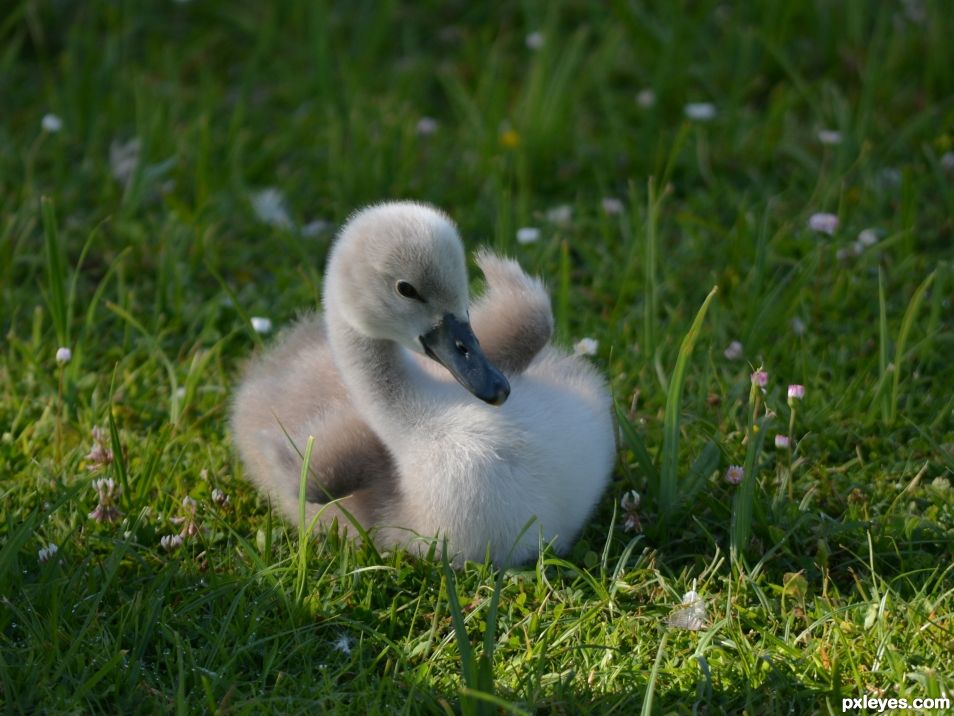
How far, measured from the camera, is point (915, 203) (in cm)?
476

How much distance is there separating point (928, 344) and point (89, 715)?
277 centimetres

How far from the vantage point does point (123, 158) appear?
5.42 m

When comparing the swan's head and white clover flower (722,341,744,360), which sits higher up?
the swan's head

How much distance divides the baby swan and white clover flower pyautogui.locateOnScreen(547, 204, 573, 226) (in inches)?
59.5

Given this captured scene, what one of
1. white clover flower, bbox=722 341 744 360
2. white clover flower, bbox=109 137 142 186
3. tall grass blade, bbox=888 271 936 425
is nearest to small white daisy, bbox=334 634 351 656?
white clover flower, bbox=722 341 744 360

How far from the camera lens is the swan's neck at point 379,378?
3316mm

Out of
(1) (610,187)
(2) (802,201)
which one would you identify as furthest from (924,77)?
(1) (610,187)

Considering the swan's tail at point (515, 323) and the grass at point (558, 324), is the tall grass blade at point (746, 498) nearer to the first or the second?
the grass at point (558, 324)

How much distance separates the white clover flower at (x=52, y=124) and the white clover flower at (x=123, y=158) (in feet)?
0.74

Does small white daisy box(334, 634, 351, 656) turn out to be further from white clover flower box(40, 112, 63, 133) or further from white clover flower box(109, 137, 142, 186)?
→ white clover flower box(40, 112, 63, 133)

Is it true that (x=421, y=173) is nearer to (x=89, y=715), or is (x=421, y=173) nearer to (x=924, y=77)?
(x=924, y=77)

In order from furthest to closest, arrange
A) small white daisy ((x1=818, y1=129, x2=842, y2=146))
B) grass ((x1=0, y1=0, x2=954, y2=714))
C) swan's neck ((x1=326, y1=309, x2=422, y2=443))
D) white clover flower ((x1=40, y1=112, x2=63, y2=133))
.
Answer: white clover flower ((x1=40, y1=112, x2=63, y2=133)), small white daisy ((x1=818, y1=129, x2=842, y2=146)), swan's neck ((x1=326, y1=309, x2=422, y2=443)), grass ((x1=0, y1=0, x2=954, y2=714))

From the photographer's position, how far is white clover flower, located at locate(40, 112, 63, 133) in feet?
17.7

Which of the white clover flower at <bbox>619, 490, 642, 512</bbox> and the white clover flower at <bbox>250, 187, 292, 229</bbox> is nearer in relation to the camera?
the white clover flower at <bbox>619, 490, 642, 512</bbox>
